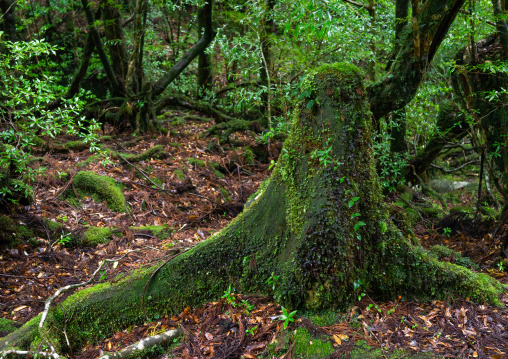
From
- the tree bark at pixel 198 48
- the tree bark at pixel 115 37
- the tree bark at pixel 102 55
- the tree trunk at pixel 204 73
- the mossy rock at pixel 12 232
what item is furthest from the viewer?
the tree trunk at pixel 204 73

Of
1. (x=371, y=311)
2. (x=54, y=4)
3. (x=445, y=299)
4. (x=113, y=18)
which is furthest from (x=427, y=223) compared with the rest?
(x=54, y=4)

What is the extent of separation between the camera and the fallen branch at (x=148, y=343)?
11.0ft

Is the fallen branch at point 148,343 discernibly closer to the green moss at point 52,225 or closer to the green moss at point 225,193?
the green moss at point 52,225

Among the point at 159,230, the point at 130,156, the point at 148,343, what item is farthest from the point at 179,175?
the point at 148,343

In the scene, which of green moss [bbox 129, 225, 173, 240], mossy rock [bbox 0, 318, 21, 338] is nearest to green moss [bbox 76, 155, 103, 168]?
green moss [bbox 129, 225, 173, 240]

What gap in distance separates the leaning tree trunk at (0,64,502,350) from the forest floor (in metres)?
0.16

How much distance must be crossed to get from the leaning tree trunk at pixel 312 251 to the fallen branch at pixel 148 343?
36cm

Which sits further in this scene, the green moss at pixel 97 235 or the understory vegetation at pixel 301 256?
the green moss at pixel 97 235

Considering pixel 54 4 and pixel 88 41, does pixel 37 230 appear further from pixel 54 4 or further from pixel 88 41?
pixel 54 4

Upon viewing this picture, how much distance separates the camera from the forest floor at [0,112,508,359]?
312 cm

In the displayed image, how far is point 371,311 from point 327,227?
92cm

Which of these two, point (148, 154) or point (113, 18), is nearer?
point (148, 154)

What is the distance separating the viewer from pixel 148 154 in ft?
32.5

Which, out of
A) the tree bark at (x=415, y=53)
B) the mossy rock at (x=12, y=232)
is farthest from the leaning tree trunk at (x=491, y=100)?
the mossy rock at (x=12, y=232)
